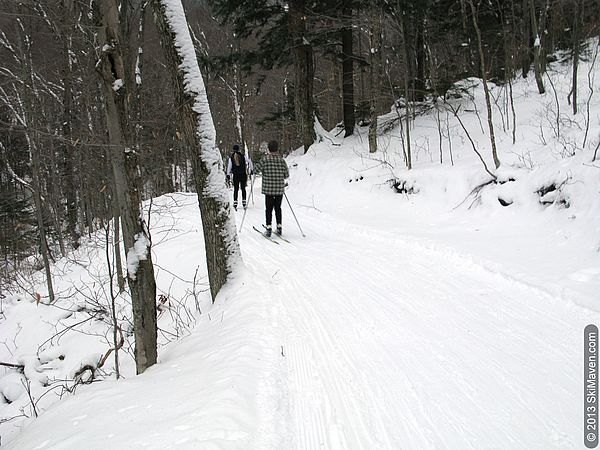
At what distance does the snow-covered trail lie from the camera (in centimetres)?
238

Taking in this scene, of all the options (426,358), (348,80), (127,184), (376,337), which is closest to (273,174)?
(127,184)

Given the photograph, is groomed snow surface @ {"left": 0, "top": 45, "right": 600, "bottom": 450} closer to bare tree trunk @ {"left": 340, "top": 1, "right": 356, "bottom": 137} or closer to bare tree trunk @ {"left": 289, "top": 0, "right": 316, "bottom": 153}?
bare tree trunk @ {"left": 289, "top": 0, "right": 316, "bottom": 153}

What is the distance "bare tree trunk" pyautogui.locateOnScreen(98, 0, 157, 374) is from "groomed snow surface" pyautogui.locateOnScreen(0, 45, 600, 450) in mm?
425

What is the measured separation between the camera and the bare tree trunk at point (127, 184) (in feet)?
11.6

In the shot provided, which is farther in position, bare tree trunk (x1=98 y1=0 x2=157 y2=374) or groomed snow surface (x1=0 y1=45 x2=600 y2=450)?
bare tree trunk (x1=98 y1=0 x2=157 y2=374)

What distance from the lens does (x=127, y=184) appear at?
389cm

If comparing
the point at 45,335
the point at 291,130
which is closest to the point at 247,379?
the point at 45,335

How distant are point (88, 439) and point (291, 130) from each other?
84.9 ft

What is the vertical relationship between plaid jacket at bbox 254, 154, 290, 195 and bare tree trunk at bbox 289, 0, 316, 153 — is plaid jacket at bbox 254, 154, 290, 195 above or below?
below

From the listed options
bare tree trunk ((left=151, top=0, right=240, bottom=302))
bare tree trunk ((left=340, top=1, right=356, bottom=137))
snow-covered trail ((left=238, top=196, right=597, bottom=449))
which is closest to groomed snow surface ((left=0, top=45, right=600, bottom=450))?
snow-covered trail ((left=238, top=196, right=597, bottom=449))

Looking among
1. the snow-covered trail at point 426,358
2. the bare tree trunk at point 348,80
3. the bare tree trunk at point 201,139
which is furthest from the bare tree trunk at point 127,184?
the bare tree trunk at point 348,80

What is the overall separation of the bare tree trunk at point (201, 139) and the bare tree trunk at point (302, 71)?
11.3 meters

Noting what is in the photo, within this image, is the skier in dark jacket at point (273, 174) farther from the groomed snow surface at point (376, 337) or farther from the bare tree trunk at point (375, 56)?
the bare tree trunk at point (375, 56)

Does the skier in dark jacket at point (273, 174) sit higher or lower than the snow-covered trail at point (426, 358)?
higher
